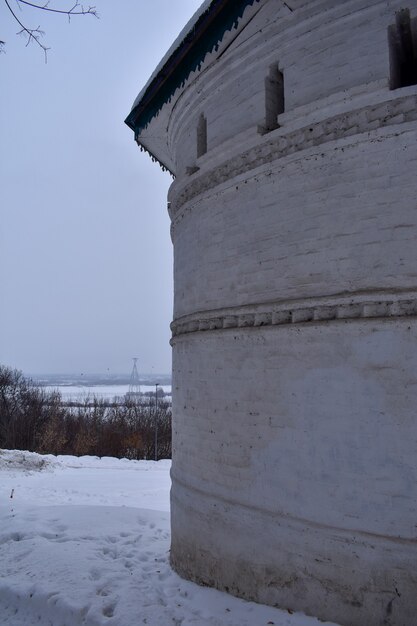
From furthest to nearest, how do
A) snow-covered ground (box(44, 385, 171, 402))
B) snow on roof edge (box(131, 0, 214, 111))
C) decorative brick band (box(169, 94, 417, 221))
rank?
snow-covered ground (box(44, 385, 171, 402))
snow on roof edge (box(131, 0, 214, 111))
decorative brick band (box(169, 94, 417, 221))

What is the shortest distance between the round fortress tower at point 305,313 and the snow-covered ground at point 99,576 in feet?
1.08

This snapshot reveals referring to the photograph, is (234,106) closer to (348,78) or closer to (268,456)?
(348,78)

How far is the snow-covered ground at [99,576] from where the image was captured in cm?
514

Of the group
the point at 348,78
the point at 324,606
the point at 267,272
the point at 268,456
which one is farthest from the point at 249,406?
the point at 348,78

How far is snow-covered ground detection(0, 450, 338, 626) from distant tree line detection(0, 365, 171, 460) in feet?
81.7

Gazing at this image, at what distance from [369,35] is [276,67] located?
3.77 feet

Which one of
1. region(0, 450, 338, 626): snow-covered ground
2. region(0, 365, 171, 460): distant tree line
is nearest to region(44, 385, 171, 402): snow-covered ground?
region(0, 365, 171, 460): distant tree line

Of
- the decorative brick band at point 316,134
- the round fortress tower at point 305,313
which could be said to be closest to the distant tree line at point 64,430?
the round fortress tower at point 305,313

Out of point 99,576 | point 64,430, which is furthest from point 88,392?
point 99,576

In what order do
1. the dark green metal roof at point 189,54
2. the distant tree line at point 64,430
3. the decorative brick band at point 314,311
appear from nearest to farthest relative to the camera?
the decorative brick band at point 314,311
the dark green metal roof at point 189,54
the distant tree line at point 64,430

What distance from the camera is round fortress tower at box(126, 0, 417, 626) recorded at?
13.8 ft

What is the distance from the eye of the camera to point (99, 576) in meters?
6.33

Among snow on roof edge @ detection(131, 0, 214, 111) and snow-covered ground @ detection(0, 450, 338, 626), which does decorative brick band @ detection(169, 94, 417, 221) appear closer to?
snow on roof edge @ detection(131, 0, 214, 111)

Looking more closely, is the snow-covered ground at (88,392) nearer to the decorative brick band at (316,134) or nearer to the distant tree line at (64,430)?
the distant tree line at (64,430)
